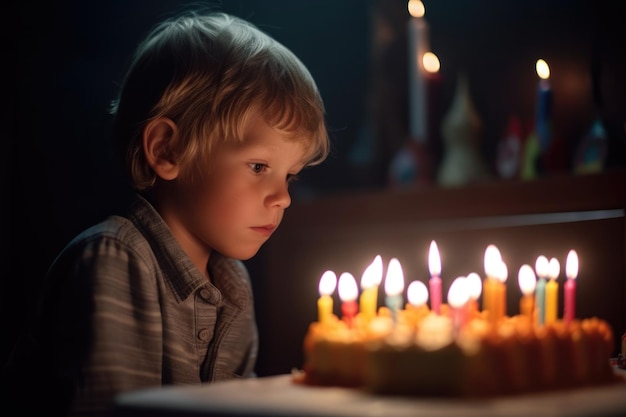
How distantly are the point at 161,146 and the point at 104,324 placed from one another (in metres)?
0.43

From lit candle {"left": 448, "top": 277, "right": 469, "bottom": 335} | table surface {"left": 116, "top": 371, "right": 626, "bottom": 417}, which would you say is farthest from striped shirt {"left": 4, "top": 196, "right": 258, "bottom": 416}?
lit candle {"left": 448, "top": 277, "right": 469, "bottom": 335}

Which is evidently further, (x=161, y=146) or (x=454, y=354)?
(x=161, y=146)

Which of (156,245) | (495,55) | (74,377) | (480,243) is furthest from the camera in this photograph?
(495,55)

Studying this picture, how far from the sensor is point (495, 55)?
242 centimetres

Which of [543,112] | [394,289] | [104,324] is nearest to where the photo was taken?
[394,289]

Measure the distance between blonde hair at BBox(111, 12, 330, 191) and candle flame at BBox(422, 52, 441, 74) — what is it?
99 cm

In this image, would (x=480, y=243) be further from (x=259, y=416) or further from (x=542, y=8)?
(x=259, y=416)

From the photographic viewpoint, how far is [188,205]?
1.49 meters

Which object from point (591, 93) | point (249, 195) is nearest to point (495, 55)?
point (591, 93)

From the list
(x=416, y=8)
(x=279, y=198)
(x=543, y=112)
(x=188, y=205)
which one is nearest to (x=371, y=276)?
(x=279, y=198)

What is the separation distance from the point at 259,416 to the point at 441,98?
1913mm

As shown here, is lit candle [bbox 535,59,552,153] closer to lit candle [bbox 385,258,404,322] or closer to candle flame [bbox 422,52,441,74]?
candle flame [bbox 422,52,441,74]

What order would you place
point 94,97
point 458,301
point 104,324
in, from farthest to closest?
1. point 94,97
2. point 104,324
3. point 458,301

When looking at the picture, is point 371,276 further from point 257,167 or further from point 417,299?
point 257,167
